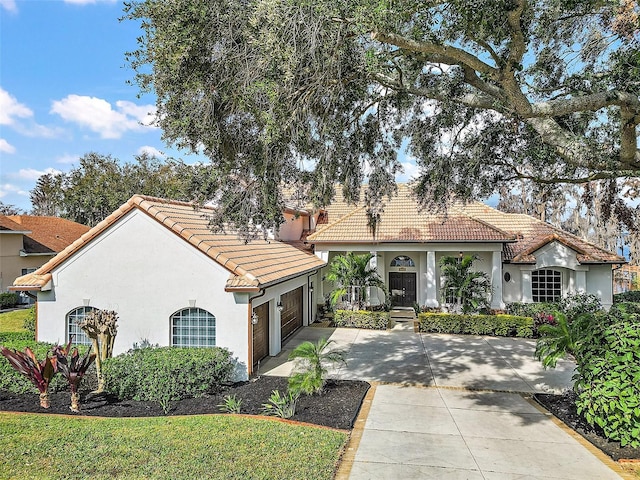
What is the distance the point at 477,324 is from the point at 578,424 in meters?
9.39

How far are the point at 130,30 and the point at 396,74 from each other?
5419 mm

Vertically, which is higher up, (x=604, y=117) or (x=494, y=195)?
(x=604, y=117)

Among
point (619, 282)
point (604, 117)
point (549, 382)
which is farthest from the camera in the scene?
point (619, 282)

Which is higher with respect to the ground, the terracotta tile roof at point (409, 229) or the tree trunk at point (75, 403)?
the terracotta tile roof at point (409, 229)

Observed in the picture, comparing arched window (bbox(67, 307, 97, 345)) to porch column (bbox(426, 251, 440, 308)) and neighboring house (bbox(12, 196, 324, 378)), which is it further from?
porch column (bbox(426, 251, 440, 308))

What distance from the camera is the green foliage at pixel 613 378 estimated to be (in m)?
7.11

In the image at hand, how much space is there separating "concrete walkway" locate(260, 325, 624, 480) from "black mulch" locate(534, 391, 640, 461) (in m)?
0.23

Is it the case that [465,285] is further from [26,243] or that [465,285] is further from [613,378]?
[26,243]

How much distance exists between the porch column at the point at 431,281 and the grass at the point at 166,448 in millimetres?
13841

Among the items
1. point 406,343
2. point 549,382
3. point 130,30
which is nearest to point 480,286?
point 406,343

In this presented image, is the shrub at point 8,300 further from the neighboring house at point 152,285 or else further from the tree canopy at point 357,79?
the tree canopy at point 357,79

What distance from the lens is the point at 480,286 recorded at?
18344 mm

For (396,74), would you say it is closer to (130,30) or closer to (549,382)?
(130,30)

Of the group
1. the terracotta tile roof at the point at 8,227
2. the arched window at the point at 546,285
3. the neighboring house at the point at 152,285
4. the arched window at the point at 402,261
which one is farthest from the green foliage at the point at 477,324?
the terracotta tile roof at the point at 8,227
